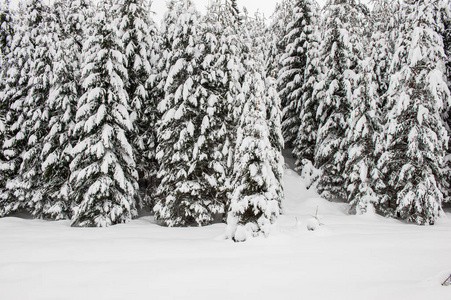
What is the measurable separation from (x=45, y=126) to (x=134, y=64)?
26.0ft

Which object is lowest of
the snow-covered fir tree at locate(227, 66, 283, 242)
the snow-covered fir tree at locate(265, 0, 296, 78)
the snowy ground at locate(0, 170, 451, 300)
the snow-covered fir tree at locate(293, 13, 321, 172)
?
the snowy ground at locate(0, 170, 451, 300)

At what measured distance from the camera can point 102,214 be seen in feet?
53.0

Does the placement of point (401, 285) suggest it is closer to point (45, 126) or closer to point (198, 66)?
point (198, 66)

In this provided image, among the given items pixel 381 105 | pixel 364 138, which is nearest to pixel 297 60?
pixel 381 105

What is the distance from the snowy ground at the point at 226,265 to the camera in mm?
7457

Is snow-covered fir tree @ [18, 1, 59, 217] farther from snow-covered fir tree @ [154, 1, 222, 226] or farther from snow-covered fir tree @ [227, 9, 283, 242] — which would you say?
snow-covered fir tree @ [227, 9, 283, 242]

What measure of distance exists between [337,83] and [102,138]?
16005 millimetres

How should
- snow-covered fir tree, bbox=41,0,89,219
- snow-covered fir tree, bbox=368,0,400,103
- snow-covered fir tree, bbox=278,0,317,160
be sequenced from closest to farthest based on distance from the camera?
snow-covered fir tree, bbox=41,0,89,219 < snow-covered fir tree, bbox=368,0,400,103 < snow-covered fir tree, bbox=278,0,317,160

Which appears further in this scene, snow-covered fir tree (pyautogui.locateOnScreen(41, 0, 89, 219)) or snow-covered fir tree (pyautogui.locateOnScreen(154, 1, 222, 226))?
snow-covered fir tree (pyautogui.locateOnScreen(41, 0, 89, 219))

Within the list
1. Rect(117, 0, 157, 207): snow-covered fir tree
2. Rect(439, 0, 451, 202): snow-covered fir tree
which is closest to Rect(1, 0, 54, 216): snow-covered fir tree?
Rect(117, 0, 157, 207): snow-covered fir tree

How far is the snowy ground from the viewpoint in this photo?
746 cm

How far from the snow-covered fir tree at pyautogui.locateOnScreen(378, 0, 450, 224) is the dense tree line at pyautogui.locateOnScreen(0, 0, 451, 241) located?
7cm

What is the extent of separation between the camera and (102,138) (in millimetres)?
16109

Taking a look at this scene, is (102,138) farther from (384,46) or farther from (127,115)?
(384,46)
